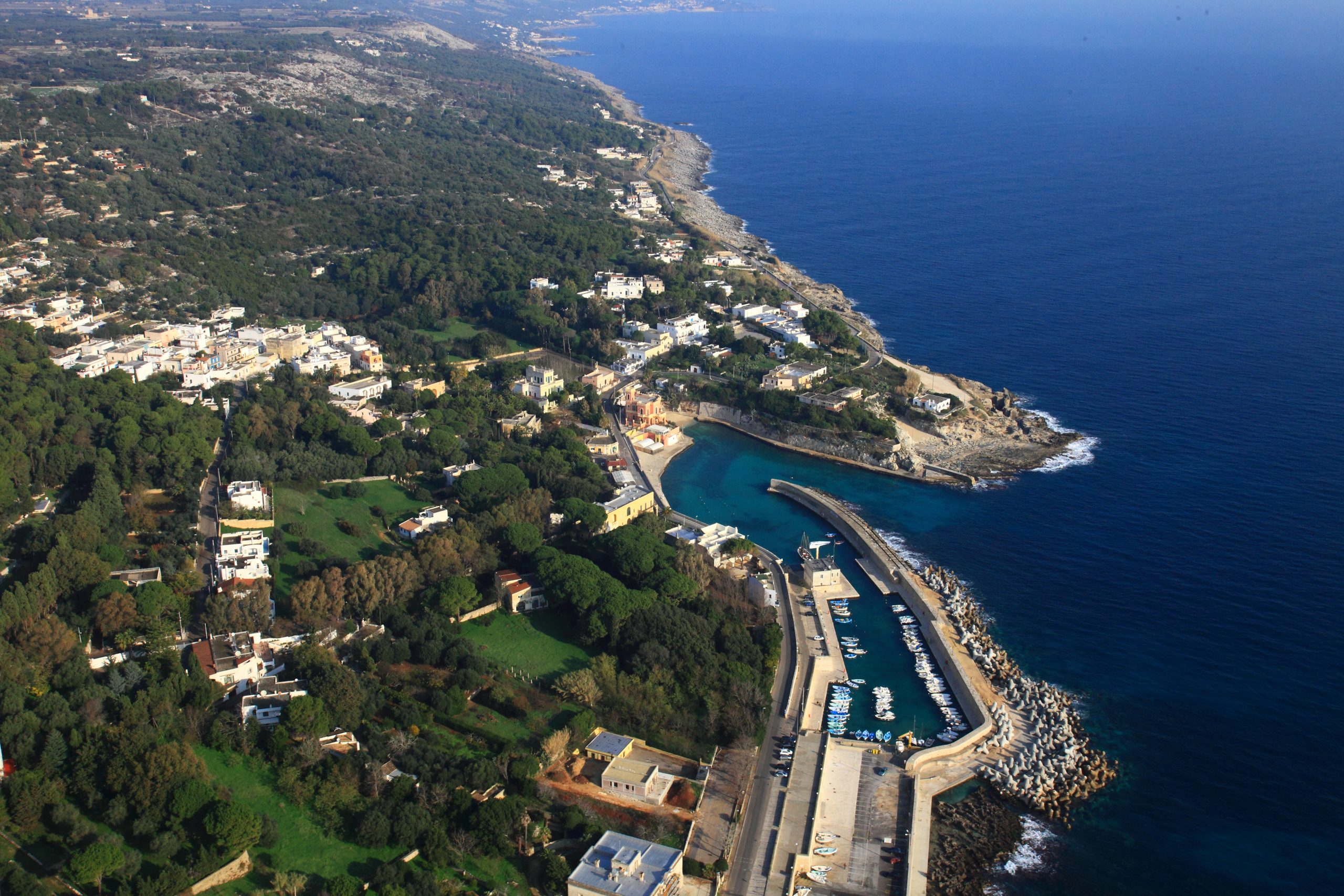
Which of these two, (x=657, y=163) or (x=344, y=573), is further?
(x=657, y=163)

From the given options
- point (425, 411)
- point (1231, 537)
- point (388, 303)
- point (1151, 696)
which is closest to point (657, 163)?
point (388, 303)

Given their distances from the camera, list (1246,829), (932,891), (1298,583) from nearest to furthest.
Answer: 1. (932,891)
2. (1246,829)
3. (1298,583)

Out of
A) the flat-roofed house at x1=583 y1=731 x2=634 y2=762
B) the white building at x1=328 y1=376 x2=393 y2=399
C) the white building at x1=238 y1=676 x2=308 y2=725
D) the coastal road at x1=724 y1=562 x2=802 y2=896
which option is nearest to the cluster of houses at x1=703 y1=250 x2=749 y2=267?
the white building at x1=328 y1=376 x2=393 y2=399

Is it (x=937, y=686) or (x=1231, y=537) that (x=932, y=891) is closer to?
(x=937, y=686)

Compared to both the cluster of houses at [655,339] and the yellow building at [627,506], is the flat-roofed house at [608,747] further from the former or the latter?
the cluster of houses at [655,339]

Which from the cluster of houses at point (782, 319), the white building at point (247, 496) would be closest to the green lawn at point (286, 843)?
the white building at point (247, 496)

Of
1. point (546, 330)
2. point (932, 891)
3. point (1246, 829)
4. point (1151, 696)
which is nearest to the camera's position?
point (932, 891)
